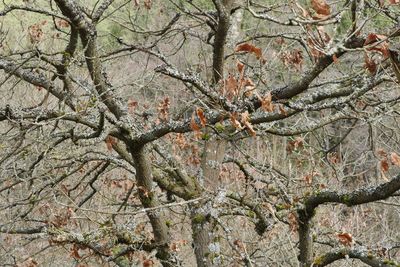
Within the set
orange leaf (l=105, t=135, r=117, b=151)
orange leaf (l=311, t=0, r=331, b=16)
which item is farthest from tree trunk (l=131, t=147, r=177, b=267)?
orange leaf (l=311, t=0, r=331, b=16)

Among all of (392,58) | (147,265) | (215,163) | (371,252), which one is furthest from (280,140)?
(392,58)

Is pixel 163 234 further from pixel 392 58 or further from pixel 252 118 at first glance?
pixel 392 58

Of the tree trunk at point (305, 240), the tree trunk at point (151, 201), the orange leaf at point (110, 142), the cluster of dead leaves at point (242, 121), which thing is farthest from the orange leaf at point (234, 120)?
the orange leaf at point (110, 142)

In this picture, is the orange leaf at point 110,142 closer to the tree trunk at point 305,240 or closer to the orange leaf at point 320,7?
the tree trunk at point 305,240

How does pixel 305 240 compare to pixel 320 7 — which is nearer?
pixel 320 7

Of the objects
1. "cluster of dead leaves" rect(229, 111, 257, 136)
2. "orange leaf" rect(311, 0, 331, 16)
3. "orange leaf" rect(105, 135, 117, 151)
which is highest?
"orange leaf" rect(105, 135, 117, 151)

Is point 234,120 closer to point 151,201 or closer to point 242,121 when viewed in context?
point 242,121

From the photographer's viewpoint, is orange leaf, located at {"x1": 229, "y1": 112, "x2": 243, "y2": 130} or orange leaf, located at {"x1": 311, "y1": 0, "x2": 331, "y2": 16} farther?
orange leaf, located at {"x1": 229, "y1": 112, "x2": 243, "y2": 130}

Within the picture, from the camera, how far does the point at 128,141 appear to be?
421 centimetres

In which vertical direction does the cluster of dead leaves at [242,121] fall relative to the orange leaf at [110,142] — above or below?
below

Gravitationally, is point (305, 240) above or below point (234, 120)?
below

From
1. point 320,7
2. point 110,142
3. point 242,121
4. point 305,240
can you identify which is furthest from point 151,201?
point 320,7

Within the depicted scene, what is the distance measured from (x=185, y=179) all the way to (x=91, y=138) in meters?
1.30

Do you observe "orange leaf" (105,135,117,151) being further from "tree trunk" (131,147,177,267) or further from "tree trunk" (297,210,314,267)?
"tree trunk" (297,210,314,267)
